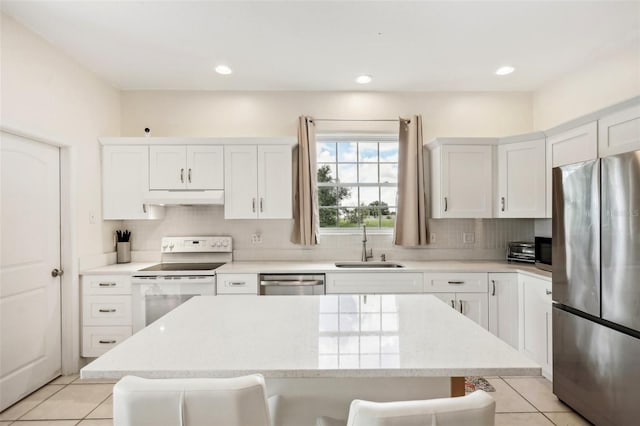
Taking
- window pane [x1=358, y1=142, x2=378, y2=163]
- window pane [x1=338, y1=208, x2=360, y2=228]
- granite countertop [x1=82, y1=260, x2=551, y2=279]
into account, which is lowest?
granite countertop [x1=82, y1=260, x2=551, y2=279]

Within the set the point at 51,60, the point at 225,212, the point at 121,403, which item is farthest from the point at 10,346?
the point at 121,403

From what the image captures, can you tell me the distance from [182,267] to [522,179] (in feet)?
11.1

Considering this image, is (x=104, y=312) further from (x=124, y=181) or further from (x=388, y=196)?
(x=388, y=196)

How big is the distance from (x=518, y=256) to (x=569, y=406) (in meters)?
1.47

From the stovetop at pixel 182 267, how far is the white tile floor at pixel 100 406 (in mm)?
1003

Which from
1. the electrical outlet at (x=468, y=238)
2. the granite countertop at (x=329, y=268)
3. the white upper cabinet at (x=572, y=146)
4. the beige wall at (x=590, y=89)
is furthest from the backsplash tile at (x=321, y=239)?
the beige wall at (x=590, y=89)

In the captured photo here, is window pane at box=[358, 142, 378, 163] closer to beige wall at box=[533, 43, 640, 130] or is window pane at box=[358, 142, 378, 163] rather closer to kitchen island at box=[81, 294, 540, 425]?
beige wall at box=[533, 43, 640, 130]

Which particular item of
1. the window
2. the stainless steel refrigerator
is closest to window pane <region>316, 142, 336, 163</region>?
the window

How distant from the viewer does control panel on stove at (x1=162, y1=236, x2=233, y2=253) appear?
3658 millimetres

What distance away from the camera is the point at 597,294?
2.06 meters

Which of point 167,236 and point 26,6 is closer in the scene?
point 26,6

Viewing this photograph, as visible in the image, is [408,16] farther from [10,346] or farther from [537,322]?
[10,346]

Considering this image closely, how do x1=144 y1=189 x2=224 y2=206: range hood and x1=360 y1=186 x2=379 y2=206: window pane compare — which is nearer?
x1=144 y1=189 x2=224 y2=206: range hood

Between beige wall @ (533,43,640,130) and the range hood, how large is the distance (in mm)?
3351
